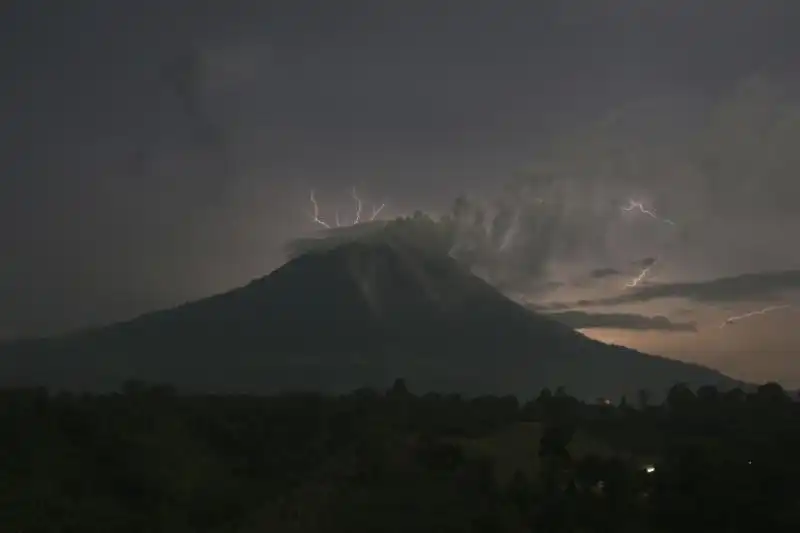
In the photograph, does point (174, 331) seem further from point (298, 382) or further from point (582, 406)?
point (582, 406)

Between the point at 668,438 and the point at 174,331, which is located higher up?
the point at 174,331

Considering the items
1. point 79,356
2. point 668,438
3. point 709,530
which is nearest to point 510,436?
point 668,438

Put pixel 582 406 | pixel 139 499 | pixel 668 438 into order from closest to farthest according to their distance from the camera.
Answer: pixel 139 499 → pixel 668 438 → pixel 582 406

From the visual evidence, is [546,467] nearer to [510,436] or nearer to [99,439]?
[510,436]

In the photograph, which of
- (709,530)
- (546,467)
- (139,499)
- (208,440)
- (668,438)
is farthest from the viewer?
(208,440)

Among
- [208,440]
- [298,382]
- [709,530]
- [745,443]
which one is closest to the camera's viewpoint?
[709,530]

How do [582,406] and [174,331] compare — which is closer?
[582,406]

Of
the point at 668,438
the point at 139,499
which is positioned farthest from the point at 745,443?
the point at 139,499

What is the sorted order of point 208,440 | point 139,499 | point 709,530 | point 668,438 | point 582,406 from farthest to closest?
point 582,406 → point 208,440 → point 668,438 → point 139,499 → point 709,530
